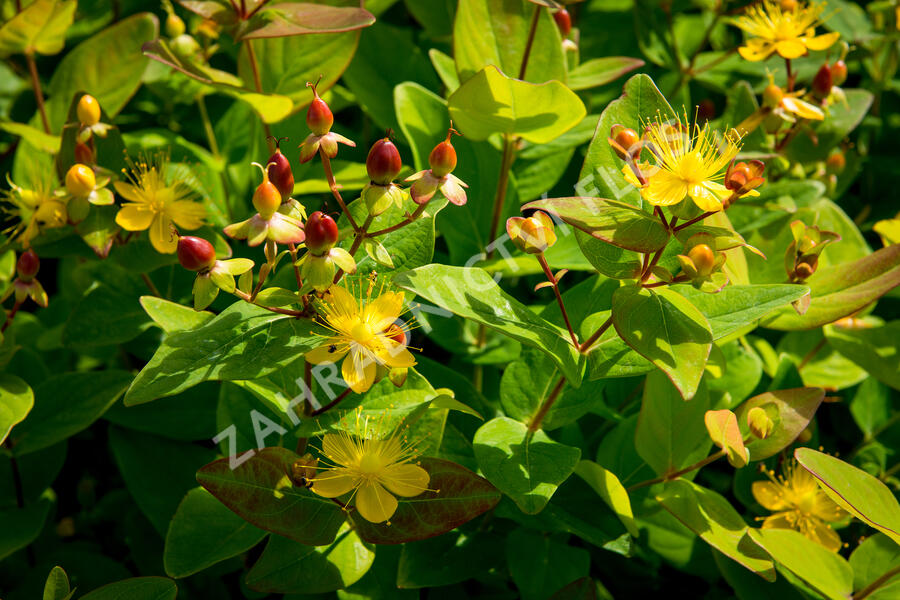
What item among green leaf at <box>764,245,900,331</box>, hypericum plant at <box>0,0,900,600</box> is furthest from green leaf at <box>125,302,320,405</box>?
green leaf at <box>764,245,900,331</box>

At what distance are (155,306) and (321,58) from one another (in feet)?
1.76

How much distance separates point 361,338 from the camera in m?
0.79

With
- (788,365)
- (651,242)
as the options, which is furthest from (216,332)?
(788,365)

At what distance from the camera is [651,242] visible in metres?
0.77

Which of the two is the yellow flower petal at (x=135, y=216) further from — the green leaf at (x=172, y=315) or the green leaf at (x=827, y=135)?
the green leaf at (x=827, y=135)

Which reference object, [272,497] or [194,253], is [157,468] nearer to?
[272,497]

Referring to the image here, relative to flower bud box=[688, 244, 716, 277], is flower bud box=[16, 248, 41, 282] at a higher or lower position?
lower

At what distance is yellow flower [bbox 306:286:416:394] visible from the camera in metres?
0.77

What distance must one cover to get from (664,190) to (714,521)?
1.41 feet

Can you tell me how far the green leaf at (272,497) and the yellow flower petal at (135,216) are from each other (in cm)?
35

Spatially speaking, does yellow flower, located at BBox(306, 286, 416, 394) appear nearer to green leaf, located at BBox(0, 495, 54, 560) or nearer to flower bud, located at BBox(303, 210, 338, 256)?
flower bud, located at BBox(303, 210, 338, 256)

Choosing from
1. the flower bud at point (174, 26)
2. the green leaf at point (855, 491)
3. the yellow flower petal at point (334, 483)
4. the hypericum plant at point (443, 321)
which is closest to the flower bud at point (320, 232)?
the hypericum plant at point (443, 321)

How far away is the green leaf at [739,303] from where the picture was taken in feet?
2.58

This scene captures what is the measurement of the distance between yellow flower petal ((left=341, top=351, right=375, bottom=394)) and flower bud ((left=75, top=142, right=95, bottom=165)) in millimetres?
490
